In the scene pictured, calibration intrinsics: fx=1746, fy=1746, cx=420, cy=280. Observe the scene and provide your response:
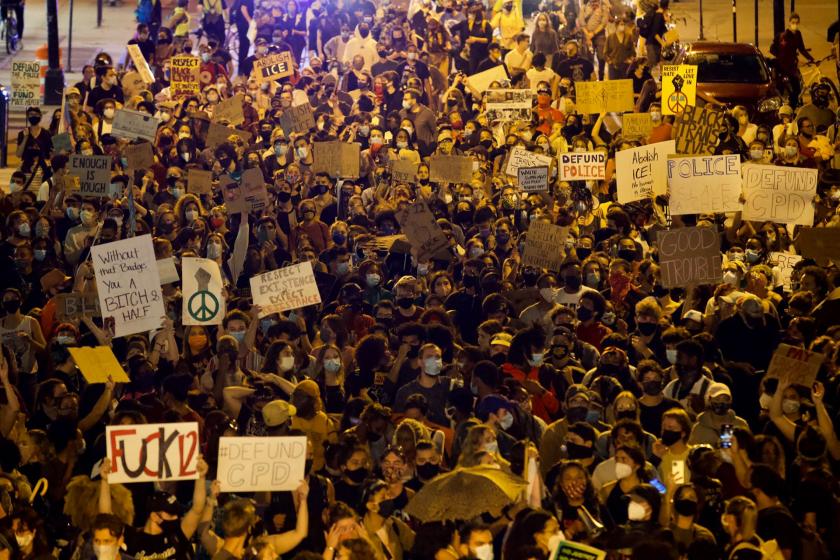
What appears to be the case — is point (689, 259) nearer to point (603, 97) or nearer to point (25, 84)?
point (603, 97)

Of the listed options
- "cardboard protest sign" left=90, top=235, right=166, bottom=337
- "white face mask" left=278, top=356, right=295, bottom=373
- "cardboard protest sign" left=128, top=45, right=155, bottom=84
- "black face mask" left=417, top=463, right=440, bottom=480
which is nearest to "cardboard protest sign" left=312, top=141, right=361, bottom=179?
"cardboard protest sign" left=90, top=235, right=166, bottom=337

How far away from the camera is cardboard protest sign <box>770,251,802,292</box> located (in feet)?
51.6

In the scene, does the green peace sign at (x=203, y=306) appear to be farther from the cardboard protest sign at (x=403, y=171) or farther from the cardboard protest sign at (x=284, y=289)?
the cardboard protest sign at (x=403, y=171)

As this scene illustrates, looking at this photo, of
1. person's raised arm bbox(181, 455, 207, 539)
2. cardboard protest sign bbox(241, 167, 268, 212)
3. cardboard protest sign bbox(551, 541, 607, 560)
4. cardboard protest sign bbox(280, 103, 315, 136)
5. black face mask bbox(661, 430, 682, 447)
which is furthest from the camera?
cardboard protest sign bbox(280, 103, 315, 136)

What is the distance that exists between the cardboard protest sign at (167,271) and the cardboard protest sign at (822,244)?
5.46 meters

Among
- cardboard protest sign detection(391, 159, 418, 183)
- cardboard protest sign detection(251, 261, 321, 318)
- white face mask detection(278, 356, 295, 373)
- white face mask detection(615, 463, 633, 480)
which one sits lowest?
white face mask detection(615, 463, 633, 480)

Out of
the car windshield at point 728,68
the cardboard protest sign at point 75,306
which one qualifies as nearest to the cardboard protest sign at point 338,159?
Result: the cardboard protest sign at point 75,306

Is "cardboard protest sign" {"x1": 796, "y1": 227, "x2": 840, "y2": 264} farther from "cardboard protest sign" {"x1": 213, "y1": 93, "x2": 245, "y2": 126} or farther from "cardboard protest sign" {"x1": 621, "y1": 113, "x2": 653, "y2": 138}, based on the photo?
"cardboard protest sign" {"x1": 213, "y1": 93, "x2": 245, "y2": 126}

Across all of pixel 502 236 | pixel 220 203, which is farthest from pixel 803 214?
pixel 220 203

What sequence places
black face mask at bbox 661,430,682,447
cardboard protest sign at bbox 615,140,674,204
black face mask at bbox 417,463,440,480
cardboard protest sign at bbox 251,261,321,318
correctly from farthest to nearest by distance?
1. cardboard protest sign at bbox 615,140,674,204
2. cardboard protest sign at bbox 251,261,321,318
3. black face mask at bbox 661,430,682,447
4. black face mask at bbox 417,463,440,480

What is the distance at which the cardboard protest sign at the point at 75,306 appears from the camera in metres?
14.4

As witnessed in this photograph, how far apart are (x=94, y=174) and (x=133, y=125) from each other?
151cm

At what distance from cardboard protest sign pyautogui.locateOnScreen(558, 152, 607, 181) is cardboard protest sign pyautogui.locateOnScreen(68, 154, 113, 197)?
479cm

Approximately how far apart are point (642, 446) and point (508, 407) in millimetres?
944
